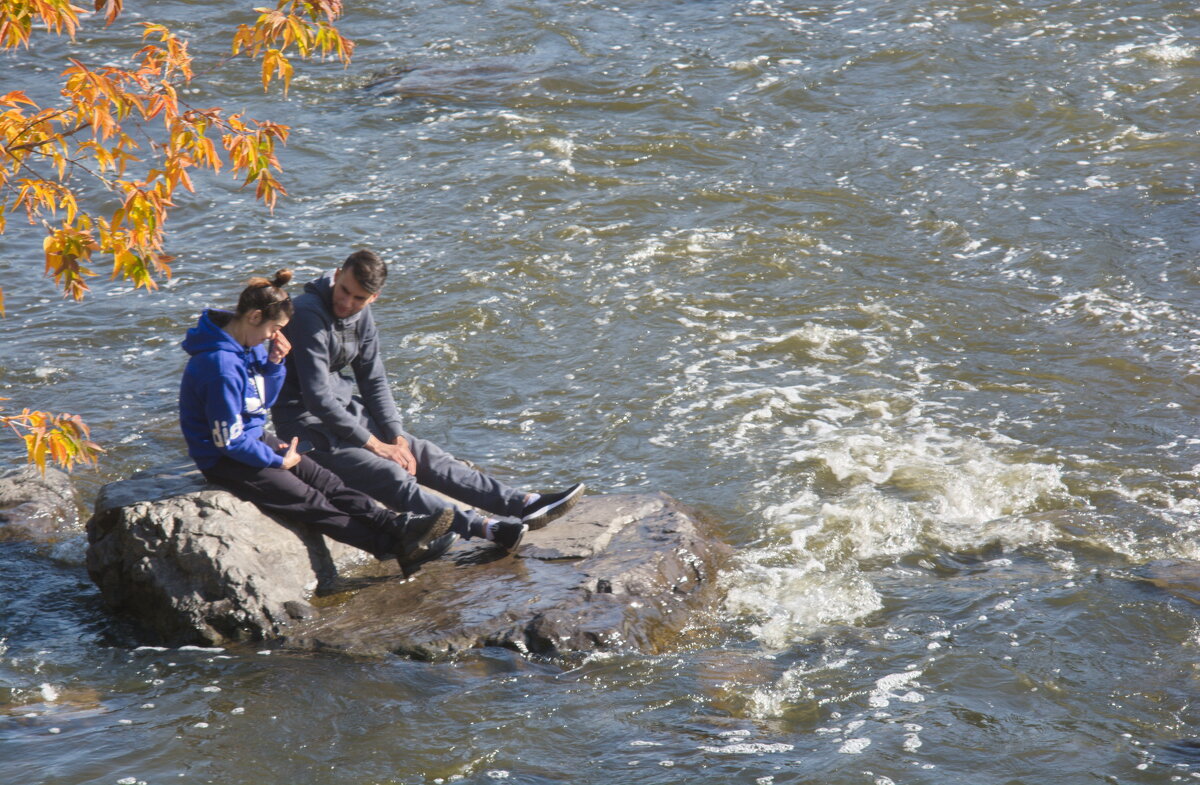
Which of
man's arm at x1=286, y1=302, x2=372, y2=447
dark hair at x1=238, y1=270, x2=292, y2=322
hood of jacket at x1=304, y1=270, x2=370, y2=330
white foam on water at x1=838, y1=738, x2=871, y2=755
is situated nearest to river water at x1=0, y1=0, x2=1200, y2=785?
white foam on water at x1=838, y1=738, x2=871, y2=755

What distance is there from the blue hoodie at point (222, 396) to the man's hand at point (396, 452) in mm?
609

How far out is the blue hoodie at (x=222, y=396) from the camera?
19.9ft

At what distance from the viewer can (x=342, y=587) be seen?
6.71m

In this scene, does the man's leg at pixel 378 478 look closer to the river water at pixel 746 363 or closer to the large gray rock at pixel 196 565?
the large gray rock at pixel 196 565

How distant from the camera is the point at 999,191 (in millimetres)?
12859

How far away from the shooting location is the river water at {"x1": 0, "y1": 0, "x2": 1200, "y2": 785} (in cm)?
548

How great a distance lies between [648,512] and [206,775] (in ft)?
10.4

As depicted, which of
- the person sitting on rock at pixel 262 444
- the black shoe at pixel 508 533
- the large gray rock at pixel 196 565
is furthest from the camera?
the black shoe at pixel 508 533

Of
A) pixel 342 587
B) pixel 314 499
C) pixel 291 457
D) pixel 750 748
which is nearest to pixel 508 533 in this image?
pixel 342 587

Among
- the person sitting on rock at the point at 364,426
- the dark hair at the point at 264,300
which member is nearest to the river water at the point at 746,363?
the person sitting on rock at the point at 364,426

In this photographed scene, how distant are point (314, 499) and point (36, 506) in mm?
2421

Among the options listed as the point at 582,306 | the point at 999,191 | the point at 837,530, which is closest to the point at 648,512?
the point at 837,530

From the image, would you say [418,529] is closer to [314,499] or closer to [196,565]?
[314,499]

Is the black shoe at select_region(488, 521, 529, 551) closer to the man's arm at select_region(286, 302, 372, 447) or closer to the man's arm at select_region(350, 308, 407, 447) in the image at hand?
the man's arm at select_region(350, 308, 407, 447)
